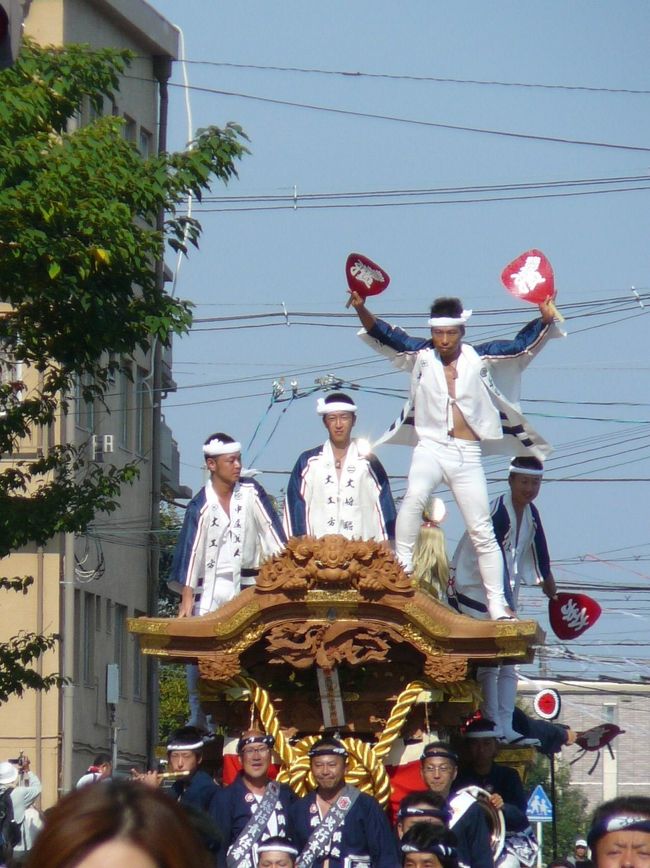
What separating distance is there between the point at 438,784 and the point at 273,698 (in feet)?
5.47

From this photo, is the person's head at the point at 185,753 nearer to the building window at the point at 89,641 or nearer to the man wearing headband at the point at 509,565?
the man wearing headband at the point at 509,565

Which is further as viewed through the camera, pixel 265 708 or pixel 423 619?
pixel 265 708

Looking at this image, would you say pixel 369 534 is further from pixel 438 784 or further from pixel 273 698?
pixel 438 784

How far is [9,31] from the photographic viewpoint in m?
4.75

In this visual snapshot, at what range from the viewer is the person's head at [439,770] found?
8.31 meters

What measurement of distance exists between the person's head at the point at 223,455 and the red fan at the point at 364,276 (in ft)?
3.44

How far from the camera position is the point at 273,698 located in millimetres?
9742

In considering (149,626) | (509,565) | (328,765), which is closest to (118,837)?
(328,765)

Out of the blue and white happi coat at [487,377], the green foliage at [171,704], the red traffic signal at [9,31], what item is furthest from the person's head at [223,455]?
A: the green foliage at [171,704]

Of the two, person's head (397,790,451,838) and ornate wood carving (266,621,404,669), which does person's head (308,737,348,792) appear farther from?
ornate wood carving (266,621,404,669)

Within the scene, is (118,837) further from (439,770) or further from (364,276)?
(364,276)

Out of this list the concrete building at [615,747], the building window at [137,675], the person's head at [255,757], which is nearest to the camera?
the person's head at [255,757]

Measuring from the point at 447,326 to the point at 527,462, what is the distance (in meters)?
1.18

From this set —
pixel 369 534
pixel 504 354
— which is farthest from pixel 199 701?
pixel 504 354
